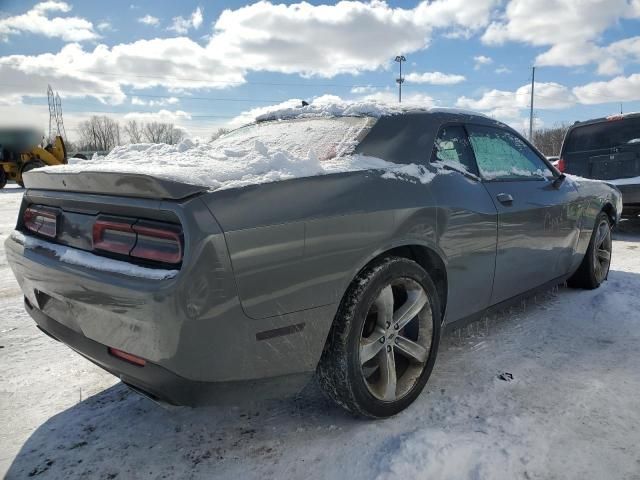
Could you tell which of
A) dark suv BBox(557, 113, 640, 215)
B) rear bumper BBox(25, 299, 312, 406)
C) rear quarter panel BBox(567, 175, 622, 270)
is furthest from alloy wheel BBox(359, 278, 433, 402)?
dark suv BBox(557, 113, 640, 215)

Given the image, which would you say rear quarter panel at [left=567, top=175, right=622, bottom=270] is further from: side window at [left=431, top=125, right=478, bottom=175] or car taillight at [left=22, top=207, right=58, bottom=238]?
car taillight at [left=22, top=207, right=58, bottom=238]

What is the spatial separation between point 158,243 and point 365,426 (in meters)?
1.26

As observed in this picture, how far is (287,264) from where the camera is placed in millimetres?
1840

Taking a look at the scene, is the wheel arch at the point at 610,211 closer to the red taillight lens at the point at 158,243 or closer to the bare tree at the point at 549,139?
the red taillight lens at the point at 158,243

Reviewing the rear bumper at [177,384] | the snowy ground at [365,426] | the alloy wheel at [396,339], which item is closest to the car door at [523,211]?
the snowy ground at [365,426]

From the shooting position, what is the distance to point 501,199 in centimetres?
292

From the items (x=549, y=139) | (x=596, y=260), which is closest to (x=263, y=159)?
(x=596, y=260)

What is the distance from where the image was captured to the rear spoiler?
173 centimetres

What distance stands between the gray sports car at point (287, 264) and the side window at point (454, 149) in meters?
0.01

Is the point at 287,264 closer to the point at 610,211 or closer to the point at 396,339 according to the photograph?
the point at 396,339

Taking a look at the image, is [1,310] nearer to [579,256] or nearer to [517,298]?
[517,298]

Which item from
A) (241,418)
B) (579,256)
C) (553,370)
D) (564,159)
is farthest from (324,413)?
(564,159)

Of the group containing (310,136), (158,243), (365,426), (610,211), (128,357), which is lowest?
(365,426)

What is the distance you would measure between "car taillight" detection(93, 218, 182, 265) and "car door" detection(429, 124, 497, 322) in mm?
1344
